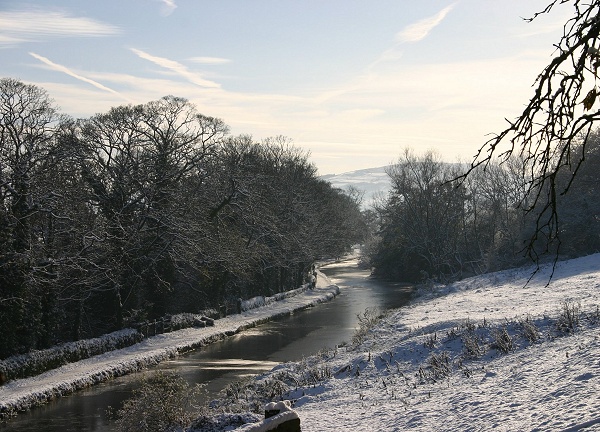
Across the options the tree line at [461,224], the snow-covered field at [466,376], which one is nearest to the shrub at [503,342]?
the snow-covered field at [466,376]

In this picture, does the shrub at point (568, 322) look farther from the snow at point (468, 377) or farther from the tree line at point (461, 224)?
the tree line at point (461, 224)

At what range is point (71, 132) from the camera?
3628 cm

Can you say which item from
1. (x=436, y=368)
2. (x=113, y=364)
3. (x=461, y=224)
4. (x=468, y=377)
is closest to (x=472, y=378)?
(x=468, y=377)

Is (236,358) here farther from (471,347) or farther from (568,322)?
(568,322)

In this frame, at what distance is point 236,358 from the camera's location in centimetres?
2947

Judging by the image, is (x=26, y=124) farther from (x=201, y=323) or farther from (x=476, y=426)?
(x=476, y=426)

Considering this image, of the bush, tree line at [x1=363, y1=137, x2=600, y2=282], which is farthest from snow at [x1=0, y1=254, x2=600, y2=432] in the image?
tree line at [x1=363, y1=137, x2=600, y2=282]

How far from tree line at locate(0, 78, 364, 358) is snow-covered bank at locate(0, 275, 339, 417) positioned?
2.01 m

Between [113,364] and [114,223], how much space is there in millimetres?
8310

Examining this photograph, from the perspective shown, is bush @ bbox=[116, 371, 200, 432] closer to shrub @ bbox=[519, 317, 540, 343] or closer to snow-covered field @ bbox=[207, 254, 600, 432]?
snow-covered field @ bbox=[207, 254, 600, 432]

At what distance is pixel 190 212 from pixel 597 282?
2229 cm

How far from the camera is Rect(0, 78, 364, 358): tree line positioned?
26.6 metres

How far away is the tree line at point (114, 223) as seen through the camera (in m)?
26.6

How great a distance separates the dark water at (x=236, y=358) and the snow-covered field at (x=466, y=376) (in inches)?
193
